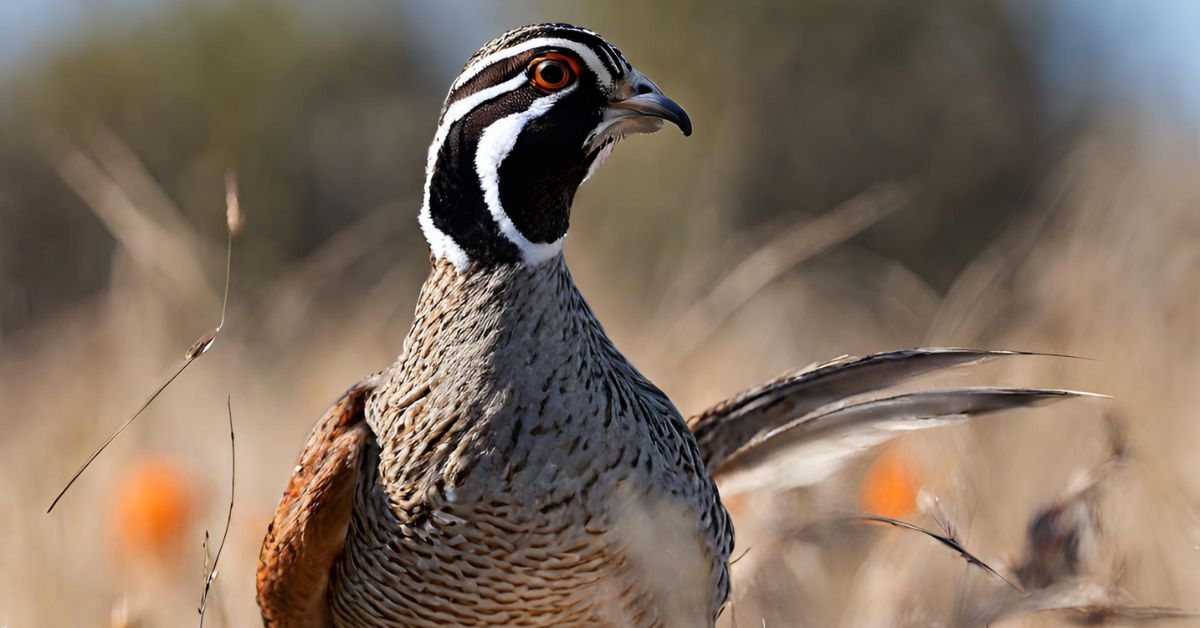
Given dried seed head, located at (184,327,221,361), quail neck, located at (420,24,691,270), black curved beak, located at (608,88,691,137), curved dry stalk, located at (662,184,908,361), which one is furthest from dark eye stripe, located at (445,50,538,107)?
curved dry stalk, located at (662,184,908,361)

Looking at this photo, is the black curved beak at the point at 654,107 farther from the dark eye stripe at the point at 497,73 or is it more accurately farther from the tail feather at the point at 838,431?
the tail feather at the point at 838,431

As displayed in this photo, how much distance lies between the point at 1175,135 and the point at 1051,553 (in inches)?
220

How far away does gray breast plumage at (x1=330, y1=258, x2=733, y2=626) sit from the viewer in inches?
155

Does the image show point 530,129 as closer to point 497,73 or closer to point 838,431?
point 497,73

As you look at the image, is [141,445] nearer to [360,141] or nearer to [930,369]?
[930,369]

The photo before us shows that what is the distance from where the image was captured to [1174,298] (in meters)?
7.48

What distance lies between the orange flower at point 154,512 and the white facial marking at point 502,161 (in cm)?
203

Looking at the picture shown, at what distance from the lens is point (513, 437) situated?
394cm

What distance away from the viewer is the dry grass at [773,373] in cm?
508

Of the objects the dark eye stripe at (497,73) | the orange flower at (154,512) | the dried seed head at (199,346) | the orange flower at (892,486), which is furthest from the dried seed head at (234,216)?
the orange flower at (892,486)

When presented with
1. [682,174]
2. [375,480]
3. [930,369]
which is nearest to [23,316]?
[375,480]

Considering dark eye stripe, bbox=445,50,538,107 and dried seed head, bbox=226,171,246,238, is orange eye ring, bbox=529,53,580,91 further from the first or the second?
dried seed head, bbox=226,171,246,238

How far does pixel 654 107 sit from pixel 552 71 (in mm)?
301

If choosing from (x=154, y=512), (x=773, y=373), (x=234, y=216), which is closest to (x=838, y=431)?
(x=234, y=216)
